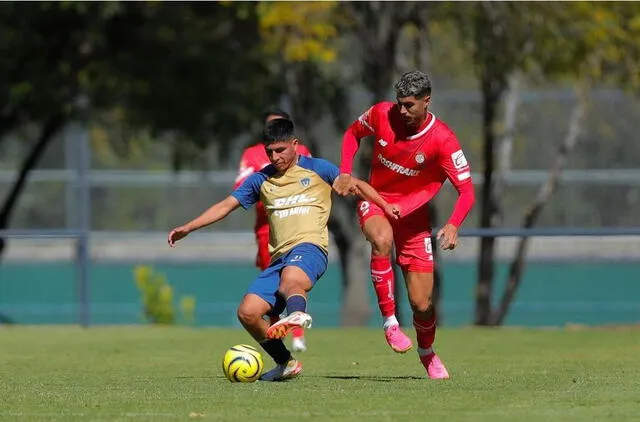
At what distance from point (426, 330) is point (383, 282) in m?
0.51

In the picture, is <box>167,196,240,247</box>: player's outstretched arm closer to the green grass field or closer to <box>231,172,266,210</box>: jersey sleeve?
<box>231,172,266,210</box>: jersey sleeve

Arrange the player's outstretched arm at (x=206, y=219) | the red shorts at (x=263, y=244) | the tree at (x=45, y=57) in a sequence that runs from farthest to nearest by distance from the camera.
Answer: the tree at (x=45, y=57), the red shorts at (x=263, y=244), the player's outstretched arm at (x=206, y=219)

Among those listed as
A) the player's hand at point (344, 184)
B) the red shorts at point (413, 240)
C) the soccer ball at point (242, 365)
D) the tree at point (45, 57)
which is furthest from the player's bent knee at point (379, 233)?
the tree at point (45, 57)

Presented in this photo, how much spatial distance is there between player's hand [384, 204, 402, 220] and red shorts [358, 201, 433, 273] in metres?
0.15

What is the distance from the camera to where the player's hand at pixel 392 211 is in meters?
11.0


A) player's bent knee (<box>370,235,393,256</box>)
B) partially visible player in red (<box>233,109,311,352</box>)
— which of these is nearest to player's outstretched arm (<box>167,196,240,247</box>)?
player's bent knee (<box>370,235,393,256</box>)

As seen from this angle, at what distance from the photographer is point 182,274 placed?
1400 inches

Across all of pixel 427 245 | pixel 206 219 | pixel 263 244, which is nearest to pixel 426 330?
pixel 427 245

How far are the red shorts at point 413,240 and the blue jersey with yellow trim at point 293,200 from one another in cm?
32

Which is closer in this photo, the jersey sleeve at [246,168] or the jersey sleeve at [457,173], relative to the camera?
the jersey sleeve at [457,173]

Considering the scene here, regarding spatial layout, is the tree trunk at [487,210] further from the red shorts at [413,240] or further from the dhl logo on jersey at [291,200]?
the dhl logo on jersey at [291,200]

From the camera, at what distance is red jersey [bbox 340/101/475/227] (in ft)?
35.9

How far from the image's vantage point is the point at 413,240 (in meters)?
11.3

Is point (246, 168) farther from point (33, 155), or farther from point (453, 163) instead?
point (33, 155)
